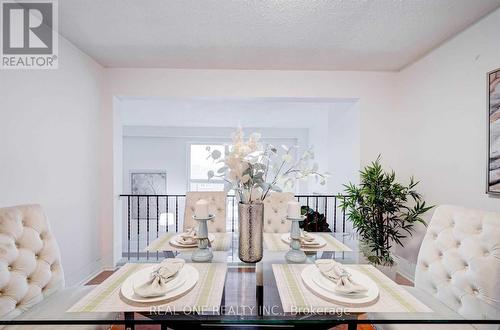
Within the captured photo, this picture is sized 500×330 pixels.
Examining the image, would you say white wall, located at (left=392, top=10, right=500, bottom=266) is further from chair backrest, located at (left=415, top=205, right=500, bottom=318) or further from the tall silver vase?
the tall silver vase

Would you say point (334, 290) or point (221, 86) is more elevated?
point (221, 86)

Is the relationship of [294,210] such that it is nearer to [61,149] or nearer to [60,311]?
[60,311]

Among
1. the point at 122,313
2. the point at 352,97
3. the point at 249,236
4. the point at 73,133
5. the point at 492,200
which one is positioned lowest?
the point at 122,313

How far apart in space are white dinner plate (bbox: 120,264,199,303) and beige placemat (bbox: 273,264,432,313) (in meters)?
0.39

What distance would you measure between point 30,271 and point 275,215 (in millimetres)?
1654

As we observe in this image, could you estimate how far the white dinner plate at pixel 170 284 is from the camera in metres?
0.90

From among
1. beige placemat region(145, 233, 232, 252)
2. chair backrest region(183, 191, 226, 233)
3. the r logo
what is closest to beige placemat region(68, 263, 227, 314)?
beige placemat region(145, 233, 232, 252)

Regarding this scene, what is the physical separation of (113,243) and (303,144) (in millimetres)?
5011

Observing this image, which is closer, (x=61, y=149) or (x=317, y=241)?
(x=317, y=241)

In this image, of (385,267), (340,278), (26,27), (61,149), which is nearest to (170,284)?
(340,278)

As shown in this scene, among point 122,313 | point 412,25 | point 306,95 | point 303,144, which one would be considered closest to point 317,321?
point 122,313

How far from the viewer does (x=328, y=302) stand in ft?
2.96

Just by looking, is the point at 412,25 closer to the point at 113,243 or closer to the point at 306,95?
the point at 306,95

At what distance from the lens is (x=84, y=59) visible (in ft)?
8.33
